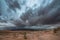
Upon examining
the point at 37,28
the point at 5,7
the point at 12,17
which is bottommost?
the point at 37,28

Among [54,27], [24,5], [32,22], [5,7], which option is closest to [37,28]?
[32,22]

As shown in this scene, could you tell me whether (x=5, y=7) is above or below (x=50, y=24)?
above

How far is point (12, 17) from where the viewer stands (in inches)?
48.6

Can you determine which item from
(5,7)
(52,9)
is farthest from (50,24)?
(5,7)

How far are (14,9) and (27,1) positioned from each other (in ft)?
0.59

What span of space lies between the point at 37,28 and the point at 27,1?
0.34 m

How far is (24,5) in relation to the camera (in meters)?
1.24

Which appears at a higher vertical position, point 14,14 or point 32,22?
point 14,14

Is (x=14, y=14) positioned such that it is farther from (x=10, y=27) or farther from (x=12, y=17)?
(x=10, y=27)

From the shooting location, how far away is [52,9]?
1.25m

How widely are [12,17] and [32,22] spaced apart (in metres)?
0.24

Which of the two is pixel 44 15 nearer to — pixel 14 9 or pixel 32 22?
pixel 32 22

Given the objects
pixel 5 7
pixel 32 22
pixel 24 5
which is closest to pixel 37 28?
pixel 32 22

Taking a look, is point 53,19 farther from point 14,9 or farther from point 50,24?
point 14,9
